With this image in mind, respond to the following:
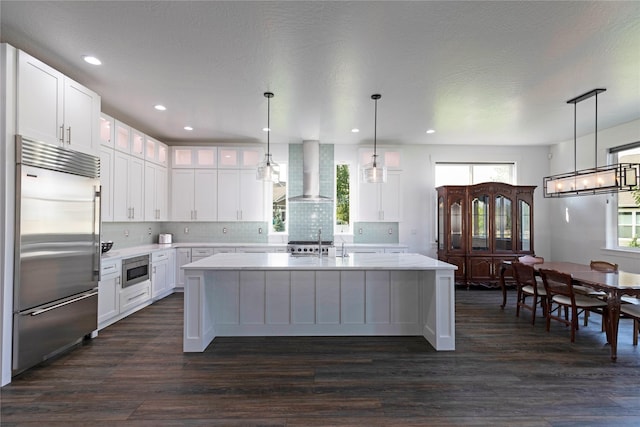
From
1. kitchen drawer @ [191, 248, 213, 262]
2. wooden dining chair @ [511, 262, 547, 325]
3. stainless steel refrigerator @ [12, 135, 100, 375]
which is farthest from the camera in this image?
kitchen drawer @ [191, 248, 213, 262]

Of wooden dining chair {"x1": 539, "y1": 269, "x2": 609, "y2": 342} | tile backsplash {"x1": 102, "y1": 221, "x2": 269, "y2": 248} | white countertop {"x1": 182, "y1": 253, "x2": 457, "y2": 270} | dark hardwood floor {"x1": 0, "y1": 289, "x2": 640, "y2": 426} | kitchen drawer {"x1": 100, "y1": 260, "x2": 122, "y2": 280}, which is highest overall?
tile backsplash {"x1": 102, "y1": 221, "x2": 269, "y2": 248}

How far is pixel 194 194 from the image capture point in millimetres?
6238

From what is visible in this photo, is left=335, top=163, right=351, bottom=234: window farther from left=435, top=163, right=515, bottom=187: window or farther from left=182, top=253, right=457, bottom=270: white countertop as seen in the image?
left=182, top=253, right=457, bottom=270: white countertop

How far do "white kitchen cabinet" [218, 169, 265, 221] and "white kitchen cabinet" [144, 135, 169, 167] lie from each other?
1031 millimetres

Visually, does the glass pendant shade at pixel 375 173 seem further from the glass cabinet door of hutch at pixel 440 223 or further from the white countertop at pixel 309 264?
the glass cabinet door of hutch at pixel 440 223

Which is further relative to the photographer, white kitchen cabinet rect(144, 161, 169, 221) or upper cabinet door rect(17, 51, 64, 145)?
white kitchen cabinet rect(144, 161, 169, 221)

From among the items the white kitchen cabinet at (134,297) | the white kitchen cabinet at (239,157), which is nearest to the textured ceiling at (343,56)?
the white kitchen cabinet at (239,157)

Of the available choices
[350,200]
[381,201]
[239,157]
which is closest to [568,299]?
[381,201]

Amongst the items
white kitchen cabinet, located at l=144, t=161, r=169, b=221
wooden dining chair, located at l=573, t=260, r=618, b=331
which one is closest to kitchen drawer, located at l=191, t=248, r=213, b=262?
white kitchen cabinet, located at l=144, t=161, r=169, b=221

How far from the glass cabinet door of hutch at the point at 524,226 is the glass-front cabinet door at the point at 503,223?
0.18 metres

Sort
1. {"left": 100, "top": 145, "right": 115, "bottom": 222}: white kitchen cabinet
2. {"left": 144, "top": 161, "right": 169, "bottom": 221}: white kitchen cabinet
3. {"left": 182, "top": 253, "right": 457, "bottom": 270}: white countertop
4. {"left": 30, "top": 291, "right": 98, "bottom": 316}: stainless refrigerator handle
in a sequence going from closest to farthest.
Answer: {"left": 30, "top": 291, "right": 98, "bottom": 316}: stainless refrigerator handle
{"left": 182, "top": 253, "right": 457, "bottom": 270}: white countertop
{"left": 100, "top": 145, "right": 115, "bottom": 222}: white kitchen cabinet
{"left": 144, "top": 161, "right": 169, "bottom": 221}: white kitchen cabinet

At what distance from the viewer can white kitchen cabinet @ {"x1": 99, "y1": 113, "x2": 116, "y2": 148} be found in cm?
423

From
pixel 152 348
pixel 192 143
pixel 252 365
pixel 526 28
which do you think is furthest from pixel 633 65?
pixel 192 143

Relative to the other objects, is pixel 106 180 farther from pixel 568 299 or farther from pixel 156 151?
pixel 568 299
